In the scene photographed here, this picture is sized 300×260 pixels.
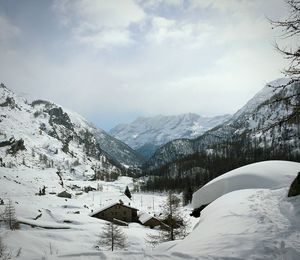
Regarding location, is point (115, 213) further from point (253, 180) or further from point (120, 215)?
point (253, 180)

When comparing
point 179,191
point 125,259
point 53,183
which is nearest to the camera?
point 125,259

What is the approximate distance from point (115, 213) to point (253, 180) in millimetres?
65070

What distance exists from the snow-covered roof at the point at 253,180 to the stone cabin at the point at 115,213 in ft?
191

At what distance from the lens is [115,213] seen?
8262 centimetres

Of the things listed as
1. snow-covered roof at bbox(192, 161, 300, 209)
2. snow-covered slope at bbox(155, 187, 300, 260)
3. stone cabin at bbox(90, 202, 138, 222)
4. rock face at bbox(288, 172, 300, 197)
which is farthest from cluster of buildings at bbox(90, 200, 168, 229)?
rock face at bbox(288, 172, 300, 197)

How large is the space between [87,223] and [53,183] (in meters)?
106

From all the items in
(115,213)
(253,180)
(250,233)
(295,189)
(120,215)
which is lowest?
(120,215)

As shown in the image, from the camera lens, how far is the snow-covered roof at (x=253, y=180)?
807 inches

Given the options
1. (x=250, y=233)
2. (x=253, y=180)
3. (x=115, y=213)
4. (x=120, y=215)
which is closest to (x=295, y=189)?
Answer: (x=250, y=233)

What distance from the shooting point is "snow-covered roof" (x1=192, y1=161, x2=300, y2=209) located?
2050 centimetres

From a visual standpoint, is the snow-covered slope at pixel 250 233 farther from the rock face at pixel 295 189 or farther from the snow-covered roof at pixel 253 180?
the snow-covered roof at pixel 253 180

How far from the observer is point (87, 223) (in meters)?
67.7

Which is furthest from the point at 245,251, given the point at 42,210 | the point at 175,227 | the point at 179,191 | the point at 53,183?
the point at 179,191

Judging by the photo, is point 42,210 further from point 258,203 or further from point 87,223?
point 258,203
